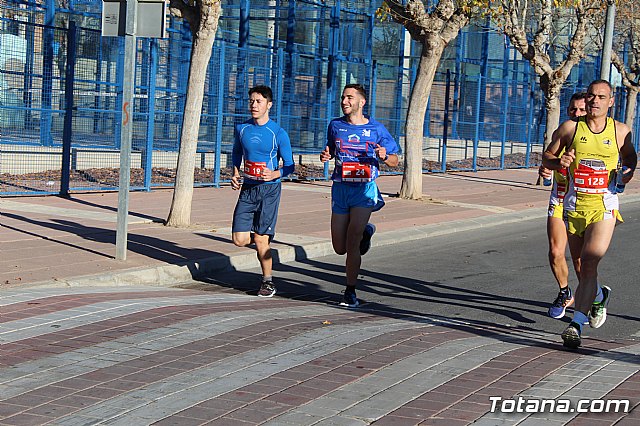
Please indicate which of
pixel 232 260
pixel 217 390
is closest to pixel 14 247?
pixel 232 260

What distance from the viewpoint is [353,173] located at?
9.38m

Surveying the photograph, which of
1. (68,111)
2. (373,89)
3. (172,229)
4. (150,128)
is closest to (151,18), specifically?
(172,229)

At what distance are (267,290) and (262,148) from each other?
4.41ft

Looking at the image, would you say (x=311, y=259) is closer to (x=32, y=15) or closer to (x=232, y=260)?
(x=232, y=260)

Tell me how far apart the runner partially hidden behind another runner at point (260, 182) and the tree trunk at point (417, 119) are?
9.99 metres

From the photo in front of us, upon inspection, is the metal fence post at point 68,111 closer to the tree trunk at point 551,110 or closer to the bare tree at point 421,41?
the bare tree at point 421,41

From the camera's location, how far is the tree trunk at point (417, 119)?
64.2ft

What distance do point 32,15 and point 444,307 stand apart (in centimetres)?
2263

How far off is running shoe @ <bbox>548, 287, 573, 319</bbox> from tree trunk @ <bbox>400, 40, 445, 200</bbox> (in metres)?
10.6

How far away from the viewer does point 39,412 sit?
5.37m

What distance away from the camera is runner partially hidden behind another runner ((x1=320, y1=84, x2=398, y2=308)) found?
9367mm

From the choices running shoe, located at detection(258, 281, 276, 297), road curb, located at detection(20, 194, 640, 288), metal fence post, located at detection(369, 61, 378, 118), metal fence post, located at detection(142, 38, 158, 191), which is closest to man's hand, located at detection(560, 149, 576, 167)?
running shoe, located at detection(258, 281, 276, 297)

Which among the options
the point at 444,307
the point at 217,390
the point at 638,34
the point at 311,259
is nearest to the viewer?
the point at 217,390

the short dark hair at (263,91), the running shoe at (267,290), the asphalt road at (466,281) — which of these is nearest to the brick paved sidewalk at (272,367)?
the asphalt road at (466,281)
